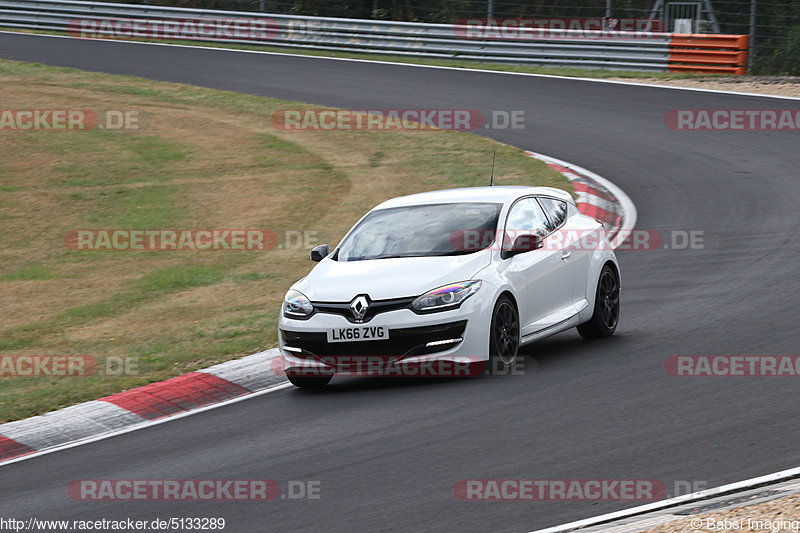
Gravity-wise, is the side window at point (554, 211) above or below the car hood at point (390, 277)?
above

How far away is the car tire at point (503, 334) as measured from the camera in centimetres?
966

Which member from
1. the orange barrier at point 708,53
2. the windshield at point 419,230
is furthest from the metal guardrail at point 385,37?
the windshield at point 419,230

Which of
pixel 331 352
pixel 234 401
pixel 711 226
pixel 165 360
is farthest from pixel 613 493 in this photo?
pixel 711 226

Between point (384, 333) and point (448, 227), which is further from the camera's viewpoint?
point (448, 227)

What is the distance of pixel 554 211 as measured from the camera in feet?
37.2

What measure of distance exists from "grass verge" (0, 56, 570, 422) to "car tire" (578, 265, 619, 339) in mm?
3045

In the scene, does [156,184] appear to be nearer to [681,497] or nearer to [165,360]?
[165,360]

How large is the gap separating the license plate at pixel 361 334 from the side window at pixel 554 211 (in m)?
2.38

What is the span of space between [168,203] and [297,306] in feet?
30.3

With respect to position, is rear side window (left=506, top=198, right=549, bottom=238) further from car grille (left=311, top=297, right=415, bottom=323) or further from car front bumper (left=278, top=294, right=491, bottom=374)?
car grille (left=311, top=297, right=415, bottom=323)

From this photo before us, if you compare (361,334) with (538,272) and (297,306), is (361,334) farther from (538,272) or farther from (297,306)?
(538,272)

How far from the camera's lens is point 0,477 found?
8383mm

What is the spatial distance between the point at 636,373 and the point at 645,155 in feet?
38.0

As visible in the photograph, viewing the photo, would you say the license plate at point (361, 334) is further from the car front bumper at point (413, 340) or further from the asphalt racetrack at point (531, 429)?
the asphalt racetrack at point (531, 429)
